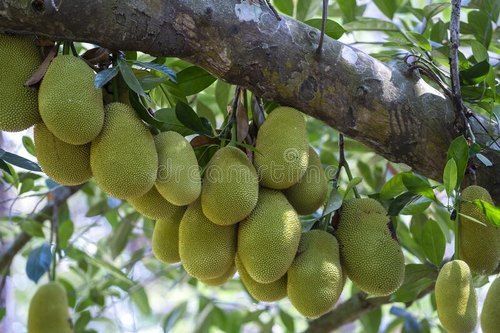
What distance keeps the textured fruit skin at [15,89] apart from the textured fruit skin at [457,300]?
24.7 inches

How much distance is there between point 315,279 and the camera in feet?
3.48

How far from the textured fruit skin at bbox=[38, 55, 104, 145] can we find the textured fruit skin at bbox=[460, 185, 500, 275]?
0.58 metres

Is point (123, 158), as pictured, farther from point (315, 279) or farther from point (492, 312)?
point (492, 312)

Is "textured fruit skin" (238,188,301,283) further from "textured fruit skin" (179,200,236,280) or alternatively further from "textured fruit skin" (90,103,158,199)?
"textured fruit skin" (90,103,158,199)

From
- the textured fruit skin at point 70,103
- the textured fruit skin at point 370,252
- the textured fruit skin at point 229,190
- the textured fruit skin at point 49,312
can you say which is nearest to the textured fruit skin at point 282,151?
the textured fruit skin at point 229,190

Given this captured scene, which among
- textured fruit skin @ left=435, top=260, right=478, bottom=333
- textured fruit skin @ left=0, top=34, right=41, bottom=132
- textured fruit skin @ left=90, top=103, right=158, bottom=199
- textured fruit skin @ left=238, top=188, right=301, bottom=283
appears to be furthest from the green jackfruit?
textured fruit skin @ left=0, top=34, right=41, bottom=132

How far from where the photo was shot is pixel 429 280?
1380 millimetres

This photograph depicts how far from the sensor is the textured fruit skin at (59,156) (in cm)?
99

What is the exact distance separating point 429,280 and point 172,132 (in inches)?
24.7

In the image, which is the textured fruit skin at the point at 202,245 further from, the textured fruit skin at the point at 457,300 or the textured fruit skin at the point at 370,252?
the textured fruit skin at the point at 457,300

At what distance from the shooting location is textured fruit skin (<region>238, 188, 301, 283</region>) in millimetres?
1036

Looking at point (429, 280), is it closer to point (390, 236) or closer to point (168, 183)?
point (390, 236)

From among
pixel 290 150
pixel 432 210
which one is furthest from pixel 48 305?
pixel 432 210

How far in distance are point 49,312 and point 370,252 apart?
2.78ft
